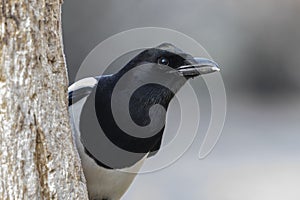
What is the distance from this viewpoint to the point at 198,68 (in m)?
2.65

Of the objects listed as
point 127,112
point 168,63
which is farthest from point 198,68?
point 127,112

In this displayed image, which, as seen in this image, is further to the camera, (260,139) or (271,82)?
(271,82)

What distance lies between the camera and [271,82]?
25.7 ft

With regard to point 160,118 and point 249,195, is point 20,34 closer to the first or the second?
point 160,118

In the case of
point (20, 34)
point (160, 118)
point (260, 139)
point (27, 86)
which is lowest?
point (260, 139)

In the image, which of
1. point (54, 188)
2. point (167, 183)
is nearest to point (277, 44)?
point (167, 183)

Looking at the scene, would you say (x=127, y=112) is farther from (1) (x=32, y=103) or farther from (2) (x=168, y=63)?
(1) (x=32, y=103)

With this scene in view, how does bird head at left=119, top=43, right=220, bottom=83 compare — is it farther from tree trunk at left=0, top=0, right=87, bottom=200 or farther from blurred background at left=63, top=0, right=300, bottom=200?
blurred background at left=63, top=0, right=300, bottom=200

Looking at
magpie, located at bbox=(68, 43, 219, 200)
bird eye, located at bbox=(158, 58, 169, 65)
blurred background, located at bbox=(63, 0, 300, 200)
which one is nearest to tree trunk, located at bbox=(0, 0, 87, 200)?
magpie, located at bbox=(68, 43, 219, 200)

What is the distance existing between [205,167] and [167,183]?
2.17 ft

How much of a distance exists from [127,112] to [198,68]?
1.03 ft

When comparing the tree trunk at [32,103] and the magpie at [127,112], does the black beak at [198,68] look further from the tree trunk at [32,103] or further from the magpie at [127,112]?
the tree trunk at [32,103]

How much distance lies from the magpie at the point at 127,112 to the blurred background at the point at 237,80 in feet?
10.4

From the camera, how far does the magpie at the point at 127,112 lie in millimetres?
2639
